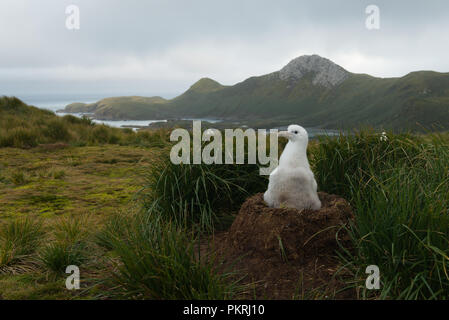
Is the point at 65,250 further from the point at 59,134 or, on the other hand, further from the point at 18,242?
the point at 59,134

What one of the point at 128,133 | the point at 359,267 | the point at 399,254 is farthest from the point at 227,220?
the point at 128,133

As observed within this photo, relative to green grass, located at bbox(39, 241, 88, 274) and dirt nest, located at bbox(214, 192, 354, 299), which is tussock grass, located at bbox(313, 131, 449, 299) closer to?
dirt nest, located at bbox(214, 192, 354, 299)

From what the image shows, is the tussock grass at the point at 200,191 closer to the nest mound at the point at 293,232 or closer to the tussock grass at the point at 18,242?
the nest mound at the point at 293,232

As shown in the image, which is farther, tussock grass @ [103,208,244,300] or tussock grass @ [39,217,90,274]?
tussock grass @ [39,217,90,274]

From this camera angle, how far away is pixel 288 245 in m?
3.71

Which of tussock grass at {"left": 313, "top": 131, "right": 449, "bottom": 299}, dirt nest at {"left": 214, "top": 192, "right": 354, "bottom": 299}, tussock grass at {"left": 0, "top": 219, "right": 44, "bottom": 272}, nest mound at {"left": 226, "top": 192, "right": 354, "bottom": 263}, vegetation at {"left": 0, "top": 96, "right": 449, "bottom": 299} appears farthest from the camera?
tussock grass at {"left": 0, "top": 219, "right": 44, "bottom": 272}

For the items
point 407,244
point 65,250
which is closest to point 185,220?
point 65,250

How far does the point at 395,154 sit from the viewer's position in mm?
5133

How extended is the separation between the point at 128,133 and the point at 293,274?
1340 cm

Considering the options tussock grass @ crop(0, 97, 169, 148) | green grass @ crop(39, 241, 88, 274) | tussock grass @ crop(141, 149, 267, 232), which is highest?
tussock grass @ crop(0, 97, 169, 148)

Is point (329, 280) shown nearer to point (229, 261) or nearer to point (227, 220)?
point (229, 261)

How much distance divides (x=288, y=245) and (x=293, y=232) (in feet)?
0.49

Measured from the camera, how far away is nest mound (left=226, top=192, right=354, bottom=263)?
371 cm

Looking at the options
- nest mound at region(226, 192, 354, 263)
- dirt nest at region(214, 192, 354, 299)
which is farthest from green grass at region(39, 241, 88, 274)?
nest mound at region(226, 192, 354, 263)
